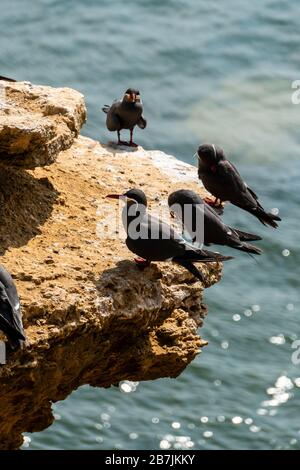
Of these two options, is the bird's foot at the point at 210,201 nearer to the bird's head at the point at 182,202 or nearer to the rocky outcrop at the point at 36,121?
the bird's head at the point at 182,202

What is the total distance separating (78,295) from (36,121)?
2077 millimetres

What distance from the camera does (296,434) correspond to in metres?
23.7

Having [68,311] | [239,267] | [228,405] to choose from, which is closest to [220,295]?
[239,267]

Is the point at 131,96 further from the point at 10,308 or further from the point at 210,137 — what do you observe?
the point at 210,137

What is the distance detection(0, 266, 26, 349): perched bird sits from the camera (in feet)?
36.8

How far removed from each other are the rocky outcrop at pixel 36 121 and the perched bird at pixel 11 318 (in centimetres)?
206

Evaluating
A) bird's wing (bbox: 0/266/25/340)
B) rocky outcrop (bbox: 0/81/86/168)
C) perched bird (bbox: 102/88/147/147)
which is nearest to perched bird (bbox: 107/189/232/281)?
rocky outcrop (bbox: 0/81/86/168)

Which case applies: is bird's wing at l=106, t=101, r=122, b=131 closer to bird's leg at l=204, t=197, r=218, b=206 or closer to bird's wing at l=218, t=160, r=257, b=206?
bird's leg at l=204, t=197, r=218, b=206

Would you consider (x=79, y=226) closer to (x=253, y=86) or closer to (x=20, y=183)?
(x=20, y=183)

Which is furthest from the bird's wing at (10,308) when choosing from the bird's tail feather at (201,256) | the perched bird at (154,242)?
the bird's tail feather at (201,256)

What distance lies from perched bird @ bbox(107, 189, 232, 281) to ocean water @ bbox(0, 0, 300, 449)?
1016 centimetres

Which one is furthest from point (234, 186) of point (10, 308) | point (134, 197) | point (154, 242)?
point (10, 308)

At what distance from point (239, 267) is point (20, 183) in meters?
14.0

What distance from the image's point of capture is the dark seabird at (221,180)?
14.9 metres
